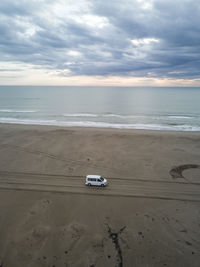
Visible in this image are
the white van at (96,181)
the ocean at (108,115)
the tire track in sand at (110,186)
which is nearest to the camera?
the tire track in sand at (110,186)

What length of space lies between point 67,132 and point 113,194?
2043 cm

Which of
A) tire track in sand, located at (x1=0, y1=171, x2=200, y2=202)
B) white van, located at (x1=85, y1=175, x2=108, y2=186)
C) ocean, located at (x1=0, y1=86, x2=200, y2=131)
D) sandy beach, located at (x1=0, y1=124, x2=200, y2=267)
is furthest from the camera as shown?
ocean, located at (x1=0, y1=86, x2=200, y2=131)

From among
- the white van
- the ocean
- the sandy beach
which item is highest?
the ocean

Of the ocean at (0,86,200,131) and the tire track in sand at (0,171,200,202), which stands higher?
the ocean at (0,86,200,131)

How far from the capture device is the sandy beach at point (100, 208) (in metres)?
8.98

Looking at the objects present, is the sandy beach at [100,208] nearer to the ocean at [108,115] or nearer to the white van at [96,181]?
the white van at [96,181]

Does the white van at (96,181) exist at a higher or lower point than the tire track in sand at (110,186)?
higher

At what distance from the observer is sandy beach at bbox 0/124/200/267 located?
8.98 m

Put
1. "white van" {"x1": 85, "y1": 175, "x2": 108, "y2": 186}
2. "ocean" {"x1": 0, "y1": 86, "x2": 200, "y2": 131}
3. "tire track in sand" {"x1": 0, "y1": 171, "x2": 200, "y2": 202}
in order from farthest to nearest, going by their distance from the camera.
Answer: "ocean" {"x1": 0, "y1": 86, "x2": 200, "y2": 131} → "white van" {"x1": 85, "y1": 175, "x2": 108, "y2": 186} → "tire track in sand" {"x1": 0, "y1": 171, "x2": 200, "y2": 202}

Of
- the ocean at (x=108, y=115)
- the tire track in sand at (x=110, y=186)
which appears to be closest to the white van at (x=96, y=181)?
the tire track in sand at (x=110, y=186)

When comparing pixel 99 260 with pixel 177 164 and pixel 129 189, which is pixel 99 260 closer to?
pixel 129 189

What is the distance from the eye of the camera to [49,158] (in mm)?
Result: 20438

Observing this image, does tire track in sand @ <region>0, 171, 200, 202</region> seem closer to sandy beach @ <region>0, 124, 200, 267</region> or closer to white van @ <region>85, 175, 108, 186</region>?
sandy beach @ <region>0, 124, 200, 267</region>

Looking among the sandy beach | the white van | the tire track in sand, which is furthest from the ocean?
the white van
